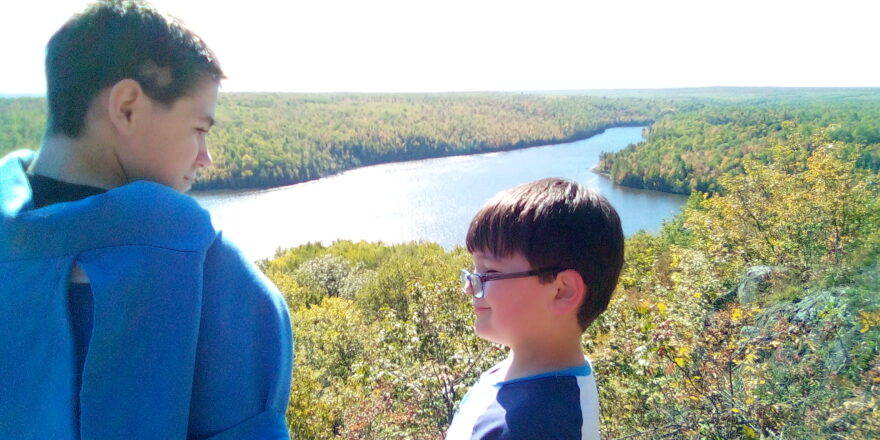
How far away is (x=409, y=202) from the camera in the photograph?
143 ft

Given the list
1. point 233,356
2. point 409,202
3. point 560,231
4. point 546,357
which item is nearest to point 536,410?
point 546,357

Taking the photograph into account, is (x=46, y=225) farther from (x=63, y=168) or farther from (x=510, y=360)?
(x=510, y=360)

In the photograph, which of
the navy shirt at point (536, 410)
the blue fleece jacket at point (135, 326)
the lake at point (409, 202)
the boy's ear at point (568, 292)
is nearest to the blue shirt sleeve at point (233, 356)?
the blue fleece jacket at point (135, 326)

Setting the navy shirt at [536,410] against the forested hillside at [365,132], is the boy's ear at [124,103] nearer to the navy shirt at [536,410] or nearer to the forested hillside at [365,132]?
the navy shirt at [536,410]

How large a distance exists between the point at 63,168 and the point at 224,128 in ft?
189

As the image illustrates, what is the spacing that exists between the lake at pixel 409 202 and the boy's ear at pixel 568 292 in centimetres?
2942

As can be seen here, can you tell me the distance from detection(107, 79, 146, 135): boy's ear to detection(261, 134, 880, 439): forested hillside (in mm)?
4015

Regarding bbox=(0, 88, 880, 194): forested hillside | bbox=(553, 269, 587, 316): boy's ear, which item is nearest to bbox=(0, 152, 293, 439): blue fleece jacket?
bbox=(553, 269, 587, 316): boy's ear

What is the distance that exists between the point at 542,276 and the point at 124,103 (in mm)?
1010

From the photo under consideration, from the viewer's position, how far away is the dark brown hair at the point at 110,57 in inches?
38.9

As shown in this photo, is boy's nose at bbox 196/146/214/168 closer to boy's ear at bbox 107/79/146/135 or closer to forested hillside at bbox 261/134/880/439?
boy's ear at bbox 107/79/146/135

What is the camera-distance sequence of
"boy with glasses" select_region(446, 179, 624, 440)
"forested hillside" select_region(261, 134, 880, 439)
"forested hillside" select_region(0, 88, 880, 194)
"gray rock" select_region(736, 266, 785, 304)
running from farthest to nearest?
"forested hillside" select_region(0, 88, 880, 194)
"gray rock" select_region(736, 266, 785, 304)
"forested hillside" select_region(261, 134, 880, 439)
"boy with glasses" select_region(446, 179, 624, 440)

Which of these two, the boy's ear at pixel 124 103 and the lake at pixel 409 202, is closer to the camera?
the boy's ear at pixel 124 103

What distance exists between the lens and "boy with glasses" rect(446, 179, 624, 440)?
4.57 feet
